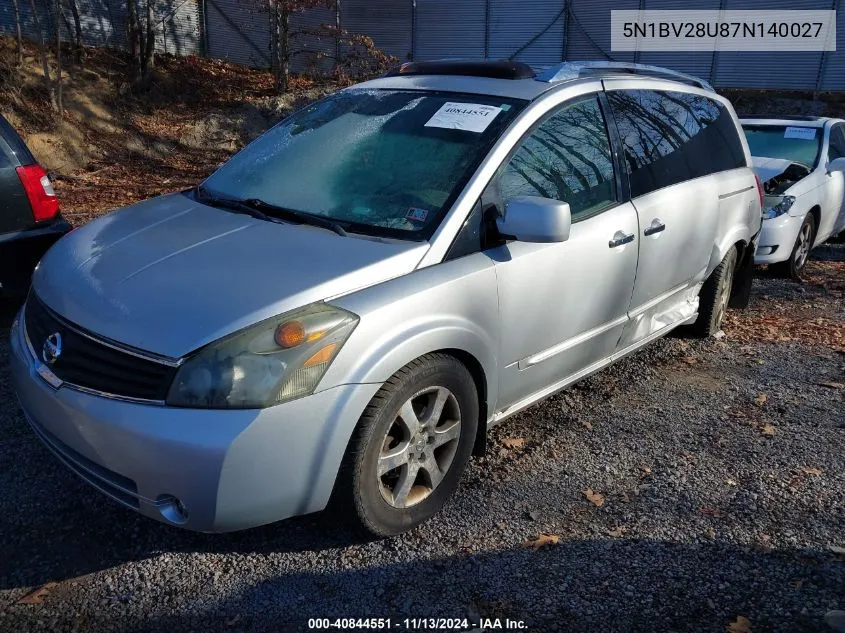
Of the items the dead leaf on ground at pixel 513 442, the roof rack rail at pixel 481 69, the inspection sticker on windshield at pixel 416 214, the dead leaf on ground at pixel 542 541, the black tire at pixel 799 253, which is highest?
the roof rack rail at pixel 481 69

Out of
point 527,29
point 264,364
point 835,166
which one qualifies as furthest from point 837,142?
point 527,29

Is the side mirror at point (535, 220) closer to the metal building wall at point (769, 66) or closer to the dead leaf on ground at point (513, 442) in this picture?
the dead leaf on ground at point (513, 442)

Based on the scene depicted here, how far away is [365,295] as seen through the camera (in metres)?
2.77

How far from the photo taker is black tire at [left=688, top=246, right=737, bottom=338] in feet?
17.1

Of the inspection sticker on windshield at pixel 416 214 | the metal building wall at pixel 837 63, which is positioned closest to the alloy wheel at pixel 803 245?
the inspection sticker on windshield at pixel 416 214

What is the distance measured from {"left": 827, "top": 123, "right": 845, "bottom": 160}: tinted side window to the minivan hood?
23.5 ft

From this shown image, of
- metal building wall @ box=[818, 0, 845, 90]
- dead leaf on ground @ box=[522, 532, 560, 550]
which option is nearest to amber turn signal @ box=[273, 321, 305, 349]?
dead leaf on ground @ box=[522, 532, 560, 550]

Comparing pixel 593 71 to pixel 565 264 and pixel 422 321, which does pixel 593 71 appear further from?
pixel 422 321

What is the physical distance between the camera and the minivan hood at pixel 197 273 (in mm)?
2602

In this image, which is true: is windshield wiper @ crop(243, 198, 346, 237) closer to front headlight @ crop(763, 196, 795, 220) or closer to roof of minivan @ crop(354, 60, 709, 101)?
roof of minivan @ crop(354, 60, 709, 101)

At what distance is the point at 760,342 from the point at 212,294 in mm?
4502

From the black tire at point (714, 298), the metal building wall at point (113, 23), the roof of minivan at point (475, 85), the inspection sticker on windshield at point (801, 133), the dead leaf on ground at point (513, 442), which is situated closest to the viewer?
the roof of minivan at point (475, 85)

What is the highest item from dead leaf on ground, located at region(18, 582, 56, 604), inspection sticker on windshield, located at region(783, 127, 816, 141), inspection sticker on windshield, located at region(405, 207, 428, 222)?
inspection sticker on windshield, located at region(405, 207, 428, 222)

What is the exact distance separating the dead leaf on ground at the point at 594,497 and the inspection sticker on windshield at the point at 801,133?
21.4 ft
